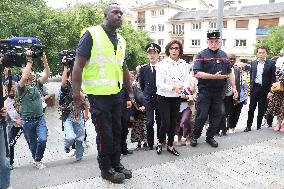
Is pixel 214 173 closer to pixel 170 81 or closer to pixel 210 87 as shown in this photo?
pixel 170 81

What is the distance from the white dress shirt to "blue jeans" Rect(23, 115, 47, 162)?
1.83 metres

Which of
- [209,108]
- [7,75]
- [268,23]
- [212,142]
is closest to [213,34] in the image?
[209,108]

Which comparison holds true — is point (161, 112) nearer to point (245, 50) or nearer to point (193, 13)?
point (245, 50)

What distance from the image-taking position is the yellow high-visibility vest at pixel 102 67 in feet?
10.8

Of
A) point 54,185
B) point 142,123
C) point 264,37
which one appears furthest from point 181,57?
point 264,37

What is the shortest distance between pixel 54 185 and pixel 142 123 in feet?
7.74

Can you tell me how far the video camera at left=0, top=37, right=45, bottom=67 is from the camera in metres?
3.37

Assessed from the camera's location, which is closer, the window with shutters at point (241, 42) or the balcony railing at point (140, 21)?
the window with shutters at point (241, 42)

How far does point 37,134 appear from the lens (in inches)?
179

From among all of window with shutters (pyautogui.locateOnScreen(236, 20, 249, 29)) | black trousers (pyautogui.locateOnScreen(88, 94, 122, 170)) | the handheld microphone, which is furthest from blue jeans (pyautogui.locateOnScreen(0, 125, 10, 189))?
window with shutters (pyautogui.locateOnScreen(236, 20, 249, 29))

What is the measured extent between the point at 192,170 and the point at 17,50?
264 cm

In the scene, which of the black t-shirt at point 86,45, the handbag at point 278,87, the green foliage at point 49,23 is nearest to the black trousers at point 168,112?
the black t-shirt at point 86,45

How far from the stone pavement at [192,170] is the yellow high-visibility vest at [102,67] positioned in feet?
3.65

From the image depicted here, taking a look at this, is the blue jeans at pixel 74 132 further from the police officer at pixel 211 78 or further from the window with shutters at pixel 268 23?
the window with shutters at pixel 268 23
